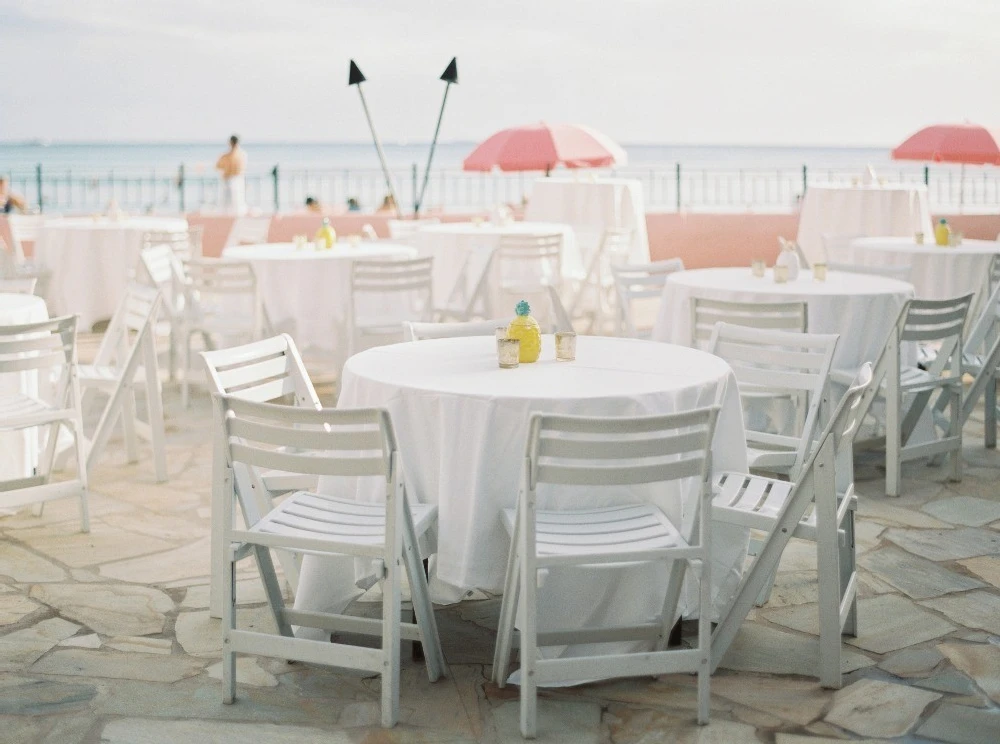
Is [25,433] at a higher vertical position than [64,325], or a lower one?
lower

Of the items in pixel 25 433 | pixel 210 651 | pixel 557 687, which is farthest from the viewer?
pixel 25 433

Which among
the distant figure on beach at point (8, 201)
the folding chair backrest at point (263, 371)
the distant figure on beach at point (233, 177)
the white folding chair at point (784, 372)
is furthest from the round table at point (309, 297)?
the distant figure on beach at point (8, 201)

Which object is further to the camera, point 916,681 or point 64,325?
point 64,325

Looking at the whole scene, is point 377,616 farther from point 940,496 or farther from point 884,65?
point 884,65

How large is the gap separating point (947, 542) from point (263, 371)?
256 centimetres

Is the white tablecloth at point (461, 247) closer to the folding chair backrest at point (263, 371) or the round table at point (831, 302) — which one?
the round table at point (831, 302)

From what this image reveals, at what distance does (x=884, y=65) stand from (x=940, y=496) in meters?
40.1

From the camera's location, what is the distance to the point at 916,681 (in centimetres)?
330

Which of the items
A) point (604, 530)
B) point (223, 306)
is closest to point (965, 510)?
point (604, 530)

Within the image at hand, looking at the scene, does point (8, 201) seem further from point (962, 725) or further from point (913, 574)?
point (962, 725)

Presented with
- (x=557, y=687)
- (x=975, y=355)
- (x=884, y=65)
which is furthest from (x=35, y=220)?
(x=884, y=65)

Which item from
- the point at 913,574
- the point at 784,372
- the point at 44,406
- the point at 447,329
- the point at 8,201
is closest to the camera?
the point at 784,372

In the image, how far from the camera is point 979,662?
11.2 ft

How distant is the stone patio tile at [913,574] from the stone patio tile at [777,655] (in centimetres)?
57
